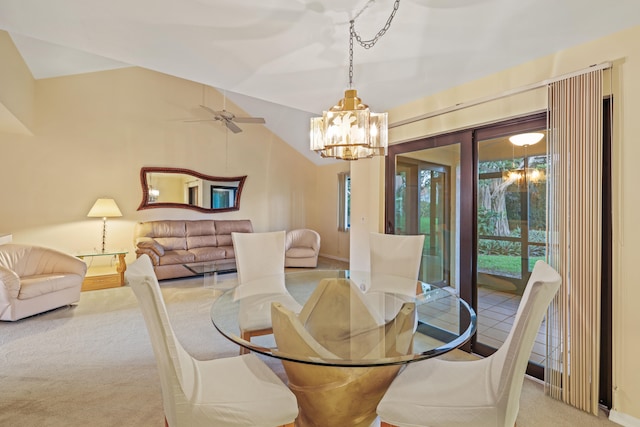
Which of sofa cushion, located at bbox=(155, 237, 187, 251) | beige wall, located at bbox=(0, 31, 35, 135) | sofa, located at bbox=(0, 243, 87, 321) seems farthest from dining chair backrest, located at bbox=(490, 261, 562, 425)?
sofa cushion, located at bbox=(155, 237, 187, 251)

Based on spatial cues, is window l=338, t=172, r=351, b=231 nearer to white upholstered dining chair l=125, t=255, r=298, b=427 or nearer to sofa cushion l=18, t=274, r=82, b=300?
sofa cushion l=18, t=274, r=82, b=300

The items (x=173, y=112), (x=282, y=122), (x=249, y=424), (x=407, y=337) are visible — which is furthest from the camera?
(x=282, y=122)

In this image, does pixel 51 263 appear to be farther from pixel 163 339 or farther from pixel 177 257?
pixel 163 339

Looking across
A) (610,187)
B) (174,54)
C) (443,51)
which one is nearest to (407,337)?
(610,187)

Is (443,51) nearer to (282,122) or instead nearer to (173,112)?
(282,122)

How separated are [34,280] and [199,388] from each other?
3344mm

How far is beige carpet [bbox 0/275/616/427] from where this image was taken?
175cm

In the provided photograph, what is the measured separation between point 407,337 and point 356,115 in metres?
1.28

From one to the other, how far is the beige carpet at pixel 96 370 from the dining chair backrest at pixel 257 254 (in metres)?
0.70

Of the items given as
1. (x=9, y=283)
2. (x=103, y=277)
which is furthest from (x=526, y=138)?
(x=103, y=277)

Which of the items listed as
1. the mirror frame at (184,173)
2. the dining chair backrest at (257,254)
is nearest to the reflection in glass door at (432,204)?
→ the dining chair backrest at (257,254)

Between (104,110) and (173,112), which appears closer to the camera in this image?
(104,110)

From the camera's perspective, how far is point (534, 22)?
1771 mm

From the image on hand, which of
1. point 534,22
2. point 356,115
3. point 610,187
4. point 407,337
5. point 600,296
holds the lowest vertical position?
point 407,337
